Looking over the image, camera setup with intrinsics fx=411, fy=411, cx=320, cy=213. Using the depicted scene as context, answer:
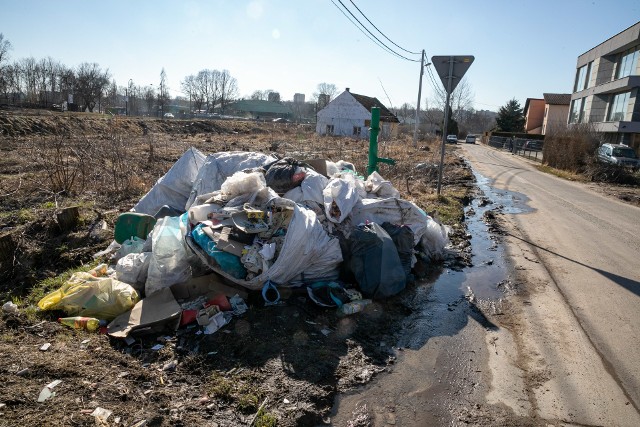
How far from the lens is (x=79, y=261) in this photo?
16.2ft

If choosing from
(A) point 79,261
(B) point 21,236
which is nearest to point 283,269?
(A) point 79,261

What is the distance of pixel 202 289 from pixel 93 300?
3.06ft

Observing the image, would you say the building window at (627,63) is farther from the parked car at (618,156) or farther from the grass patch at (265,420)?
the grass patch at (265,420)

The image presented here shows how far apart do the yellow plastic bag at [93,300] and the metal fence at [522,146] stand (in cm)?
2960

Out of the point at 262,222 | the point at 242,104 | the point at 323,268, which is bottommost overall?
the point at 323,268

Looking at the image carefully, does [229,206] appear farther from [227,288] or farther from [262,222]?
[227,288]

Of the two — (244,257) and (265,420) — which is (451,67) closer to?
(244,257)

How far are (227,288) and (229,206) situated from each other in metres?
0.97

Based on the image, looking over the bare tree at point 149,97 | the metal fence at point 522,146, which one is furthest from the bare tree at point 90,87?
the metal fence at point 522,146

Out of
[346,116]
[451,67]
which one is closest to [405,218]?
[451,67]

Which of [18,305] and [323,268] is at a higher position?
[323,268]

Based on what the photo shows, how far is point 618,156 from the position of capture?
20.1 metres

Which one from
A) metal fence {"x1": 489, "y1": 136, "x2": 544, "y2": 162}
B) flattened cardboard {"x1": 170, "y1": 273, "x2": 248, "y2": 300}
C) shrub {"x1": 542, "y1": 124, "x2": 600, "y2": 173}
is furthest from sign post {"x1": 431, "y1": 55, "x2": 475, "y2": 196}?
metal fence {"x1": 489, "y1": 136, "x2": 544, "y2": 162}

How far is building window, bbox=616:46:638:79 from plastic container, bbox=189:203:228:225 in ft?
120
